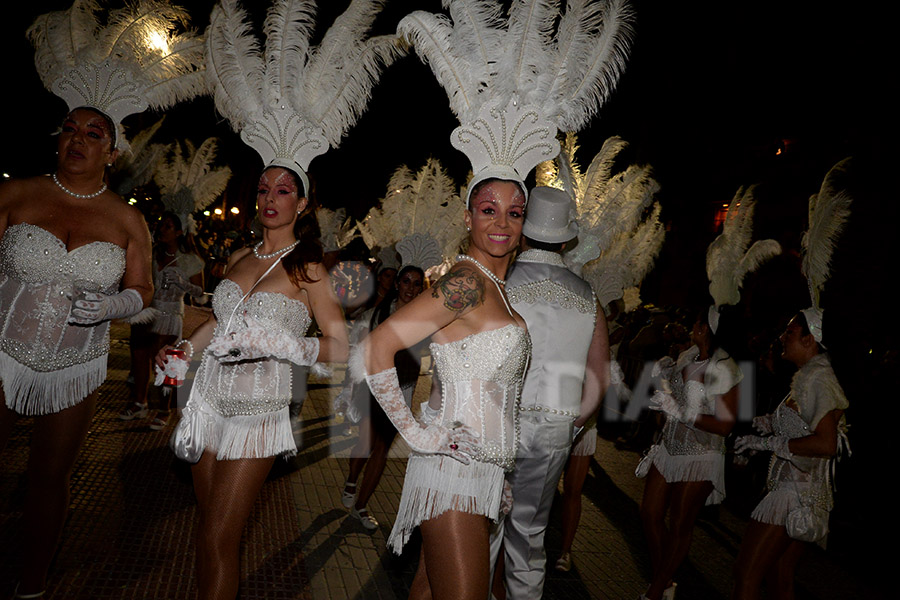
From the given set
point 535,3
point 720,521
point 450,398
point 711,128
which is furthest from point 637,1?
point 711,128

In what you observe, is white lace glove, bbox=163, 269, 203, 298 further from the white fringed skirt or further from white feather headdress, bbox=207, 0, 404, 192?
the white fringed skirt

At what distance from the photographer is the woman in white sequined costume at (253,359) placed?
2.73 m

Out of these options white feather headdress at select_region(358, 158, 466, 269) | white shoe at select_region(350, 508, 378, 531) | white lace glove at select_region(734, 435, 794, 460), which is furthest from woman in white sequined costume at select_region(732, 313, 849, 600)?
white feather headdress at select_region(358, 158, 466, 269)

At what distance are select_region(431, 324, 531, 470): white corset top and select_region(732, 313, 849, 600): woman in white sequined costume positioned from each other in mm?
2220

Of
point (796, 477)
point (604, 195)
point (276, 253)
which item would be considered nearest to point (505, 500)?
point (276, 253)

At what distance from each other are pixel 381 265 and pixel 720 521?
16.0 feet

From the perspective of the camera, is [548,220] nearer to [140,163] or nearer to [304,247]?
[304,247]

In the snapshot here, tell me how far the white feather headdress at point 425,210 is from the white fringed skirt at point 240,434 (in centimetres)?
320

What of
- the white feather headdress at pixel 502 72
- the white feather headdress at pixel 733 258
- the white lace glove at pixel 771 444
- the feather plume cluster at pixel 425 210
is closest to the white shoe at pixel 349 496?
the feather plume cluster at pixel 425 210

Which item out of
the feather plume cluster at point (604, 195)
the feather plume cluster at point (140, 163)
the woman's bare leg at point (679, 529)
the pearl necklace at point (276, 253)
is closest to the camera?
the pearl necklace at point (276, 253)

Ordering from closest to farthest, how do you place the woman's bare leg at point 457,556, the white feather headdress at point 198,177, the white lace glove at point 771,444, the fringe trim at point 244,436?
the woman's bare leg at point 457,556 → the fringe trim at point 244,436 → the white lace glove at point 771,444 → the white feather headdress at point 198,177

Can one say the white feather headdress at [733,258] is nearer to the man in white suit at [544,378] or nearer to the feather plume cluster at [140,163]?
the man in white suit at [544,378]

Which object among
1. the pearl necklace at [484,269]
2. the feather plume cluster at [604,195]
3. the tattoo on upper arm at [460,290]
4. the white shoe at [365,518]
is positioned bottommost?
the white shoe at [365,518]

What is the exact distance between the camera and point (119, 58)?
377cm
